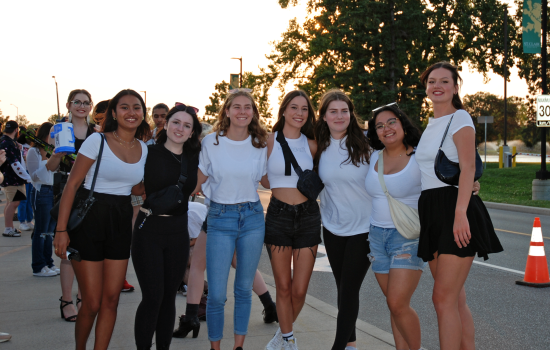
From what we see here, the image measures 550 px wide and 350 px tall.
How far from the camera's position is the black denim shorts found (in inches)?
159

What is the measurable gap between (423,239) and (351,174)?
78cm

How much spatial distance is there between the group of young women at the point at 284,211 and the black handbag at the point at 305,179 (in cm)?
4

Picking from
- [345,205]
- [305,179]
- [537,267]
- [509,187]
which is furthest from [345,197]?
[509,187]

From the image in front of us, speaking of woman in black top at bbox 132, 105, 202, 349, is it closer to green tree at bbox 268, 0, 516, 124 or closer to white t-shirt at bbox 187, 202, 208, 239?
white t-shirt at bbox 187, 202, 208, 239

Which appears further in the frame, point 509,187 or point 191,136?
point 509,187

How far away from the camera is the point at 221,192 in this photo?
393 centimetres

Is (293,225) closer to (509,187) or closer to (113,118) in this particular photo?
(113,118)

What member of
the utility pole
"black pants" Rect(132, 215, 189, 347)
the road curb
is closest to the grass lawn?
the road curb

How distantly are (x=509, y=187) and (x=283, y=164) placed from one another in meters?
19.2

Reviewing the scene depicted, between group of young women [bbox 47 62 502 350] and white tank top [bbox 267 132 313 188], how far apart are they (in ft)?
0.04

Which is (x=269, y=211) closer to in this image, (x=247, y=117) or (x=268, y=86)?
(x=247, y=117)

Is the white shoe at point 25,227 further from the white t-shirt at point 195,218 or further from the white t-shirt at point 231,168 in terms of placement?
the white t-shirt at point 231,168

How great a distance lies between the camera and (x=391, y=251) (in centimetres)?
365

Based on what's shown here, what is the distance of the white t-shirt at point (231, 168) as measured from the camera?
3924 millimetres
